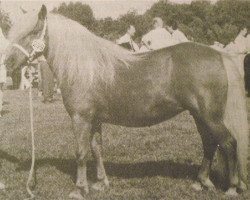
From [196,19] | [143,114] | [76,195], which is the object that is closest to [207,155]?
[143,114]

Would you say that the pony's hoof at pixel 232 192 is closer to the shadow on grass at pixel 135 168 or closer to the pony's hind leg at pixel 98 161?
the shadow on grass at pixel 135 168

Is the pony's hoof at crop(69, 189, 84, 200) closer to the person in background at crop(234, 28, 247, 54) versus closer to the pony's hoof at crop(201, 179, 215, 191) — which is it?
the pony's hoof at crop(201, 179, 215, 191)

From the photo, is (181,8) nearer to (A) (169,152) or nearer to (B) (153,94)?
(A) (169,152)

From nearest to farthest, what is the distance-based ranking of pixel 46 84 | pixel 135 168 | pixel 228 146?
pixel 228 146
pixel 135 168
pixel 46 84

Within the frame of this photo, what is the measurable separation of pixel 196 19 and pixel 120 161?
12289 millimetres

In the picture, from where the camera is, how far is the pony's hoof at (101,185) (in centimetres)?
642

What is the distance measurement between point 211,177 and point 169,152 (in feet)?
5.53

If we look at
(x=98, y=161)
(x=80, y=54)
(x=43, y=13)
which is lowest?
(x=98, y=161)

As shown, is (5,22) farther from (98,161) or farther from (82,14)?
(98,161)

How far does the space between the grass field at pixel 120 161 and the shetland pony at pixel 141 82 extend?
0.82 meters

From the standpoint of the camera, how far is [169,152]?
8.27 meters

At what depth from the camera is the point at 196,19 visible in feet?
61.7

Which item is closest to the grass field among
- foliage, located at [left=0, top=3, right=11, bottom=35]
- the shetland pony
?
the shetland pony

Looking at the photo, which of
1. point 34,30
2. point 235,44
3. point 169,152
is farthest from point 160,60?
point 235,44
